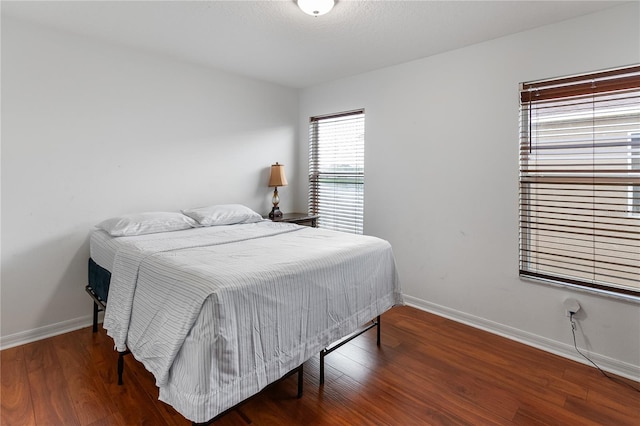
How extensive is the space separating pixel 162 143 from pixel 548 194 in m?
3.38

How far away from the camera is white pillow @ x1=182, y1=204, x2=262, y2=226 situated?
10.1 feet

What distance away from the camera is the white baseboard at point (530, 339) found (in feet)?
7.32

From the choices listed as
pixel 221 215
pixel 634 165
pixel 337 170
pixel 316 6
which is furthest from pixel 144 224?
pixel 634 165

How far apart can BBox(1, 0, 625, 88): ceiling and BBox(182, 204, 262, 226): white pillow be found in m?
1.46

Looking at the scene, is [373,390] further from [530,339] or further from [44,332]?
[44,332]

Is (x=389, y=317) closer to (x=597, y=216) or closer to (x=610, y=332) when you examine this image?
(x=610, y=332)

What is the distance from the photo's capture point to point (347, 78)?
12.6 ft

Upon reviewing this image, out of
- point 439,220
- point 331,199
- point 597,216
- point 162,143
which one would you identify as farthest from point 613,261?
point 162,143

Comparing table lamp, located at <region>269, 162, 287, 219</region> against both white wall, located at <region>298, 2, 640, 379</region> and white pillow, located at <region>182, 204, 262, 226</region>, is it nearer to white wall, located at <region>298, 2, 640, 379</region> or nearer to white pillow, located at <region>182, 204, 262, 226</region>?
white pillow, located at <region>182, 204, 262, 226</region>

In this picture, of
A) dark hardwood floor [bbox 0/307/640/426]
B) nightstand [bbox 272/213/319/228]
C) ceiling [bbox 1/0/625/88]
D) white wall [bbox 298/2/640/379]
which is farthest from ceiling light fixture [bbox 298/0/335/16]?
dark hardwood floor [bbox 0/307/640/426]

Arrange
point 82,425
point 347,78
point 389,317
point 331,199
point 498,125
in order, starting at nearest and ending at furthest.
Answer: point 82,425 < point 498,125 < point 389,317 < point 347,78 < point 331,199

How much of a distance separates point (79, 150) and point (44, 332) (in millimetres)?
1494

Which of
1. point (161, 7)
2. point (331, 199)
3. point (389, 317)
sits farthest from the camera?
point (331, 199)

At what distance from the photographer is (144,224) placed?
8.80 ft
